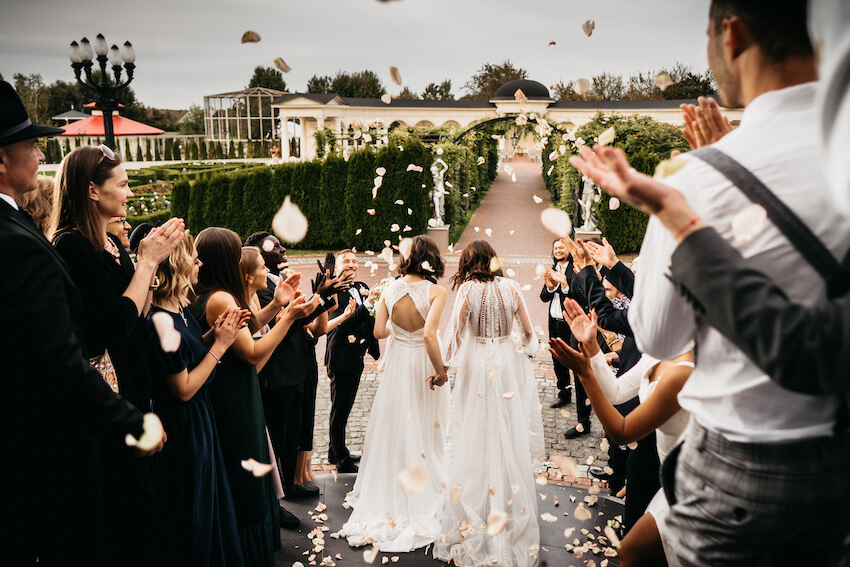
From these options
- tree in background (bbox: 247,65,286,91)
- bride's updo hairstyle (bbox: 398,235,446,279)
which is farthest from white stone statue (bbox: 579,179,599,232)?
tree in background (bbox: 247,65,286,91)

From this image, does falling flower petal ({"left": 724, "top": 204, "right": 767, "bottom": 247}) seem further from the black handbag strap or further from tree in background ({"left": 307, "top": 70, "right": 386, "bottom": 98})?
tree in background ({"left": 307, "top": 70, "right": 386, "bottom": 98})

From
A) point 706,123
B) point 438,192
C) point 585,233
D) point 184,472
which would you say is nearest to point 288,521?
point 184,472

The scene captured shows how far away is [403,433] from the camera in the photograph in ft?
15.0

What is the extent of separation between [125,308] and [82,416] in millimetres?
519

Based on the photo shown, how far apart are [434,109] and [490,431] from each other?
152 feet

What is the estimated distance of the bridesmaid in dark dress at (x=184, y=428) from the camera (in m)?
2.82

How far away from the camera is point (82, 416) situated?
212cm

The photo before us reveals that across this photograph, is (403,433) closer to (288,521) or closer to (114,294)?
(288,521)

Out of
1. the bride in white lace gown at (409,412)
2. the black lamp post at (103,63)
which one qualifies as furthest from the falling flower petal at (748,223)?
the black lamp post at (103,63)

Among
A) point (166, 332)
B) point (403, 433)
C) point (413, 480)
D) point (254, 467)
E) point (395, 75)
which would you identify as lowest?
point (413, 480)

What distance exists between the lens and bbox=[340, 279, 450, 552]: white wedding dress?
438 centimetres

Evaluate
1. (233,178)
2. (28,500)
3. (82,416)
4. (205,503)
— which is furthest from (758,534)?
(233,178)

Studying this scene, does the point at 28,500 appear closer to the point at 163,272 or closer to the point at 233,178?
the point at 163,272

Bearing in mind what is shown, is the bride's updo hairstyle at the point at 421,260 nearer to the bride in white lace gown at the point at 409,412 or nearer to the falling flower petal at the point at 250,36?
the bride in white lace gown at the point at 409,412
